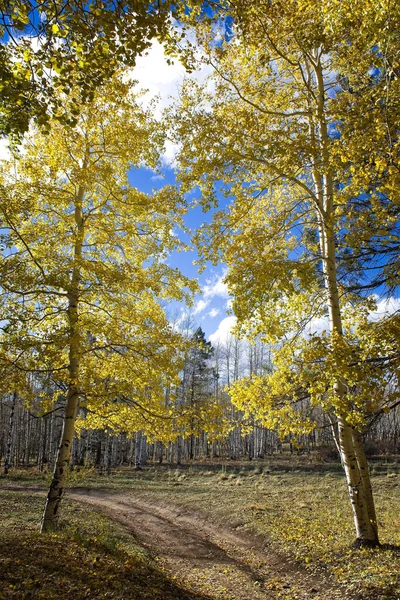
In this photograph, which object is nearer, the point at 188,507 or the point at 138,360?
the point at 138,360

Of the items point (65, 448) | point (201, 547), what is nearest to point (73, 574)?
point (65, 448)

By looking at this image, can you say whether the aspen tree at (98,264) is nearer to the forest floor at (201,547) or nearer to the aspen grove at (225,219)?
the aspen grove at (225,219)

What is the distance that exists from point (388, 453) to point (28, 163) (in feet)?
122

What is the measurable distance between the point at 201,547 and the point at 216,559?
1100 mm

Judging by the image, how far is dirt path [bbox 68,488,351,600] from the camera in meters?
6.29

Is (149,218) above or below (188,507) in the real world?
above

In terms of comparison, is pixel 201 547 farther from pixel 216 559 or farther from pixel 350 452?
pixel 350 452

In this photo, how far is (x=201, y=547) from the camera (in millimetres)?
9438

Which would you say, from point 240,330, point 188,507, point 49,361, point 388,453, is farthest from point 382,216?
point 388,453

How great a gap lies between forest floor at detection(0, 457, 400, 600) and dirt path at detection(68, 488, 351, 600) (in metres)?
0.03

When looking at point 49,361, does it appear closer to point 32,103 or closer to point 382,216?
point 32,103

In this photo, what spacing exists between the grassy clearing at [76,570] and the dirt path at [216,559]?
3.05 feet

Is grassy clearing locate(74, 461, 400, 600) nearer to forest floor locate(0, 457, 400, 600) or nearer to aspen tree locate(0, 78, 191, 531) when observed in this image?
forest floor locate(0, 457, 400, 600)

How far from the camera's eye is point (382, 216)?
4703mm
